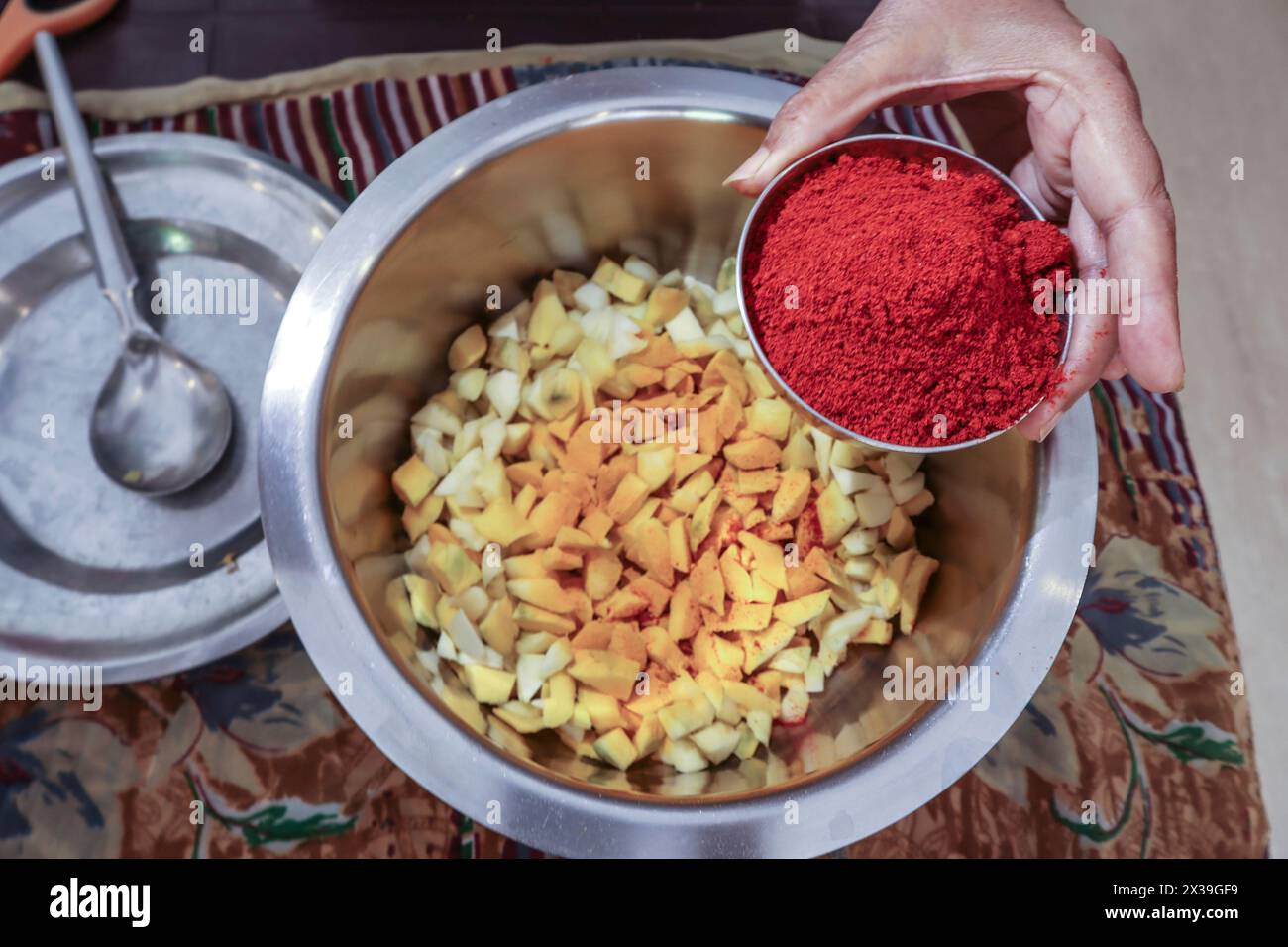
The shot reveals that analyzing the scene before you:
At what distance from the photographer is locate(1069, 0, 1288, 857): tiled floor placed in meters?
1.14

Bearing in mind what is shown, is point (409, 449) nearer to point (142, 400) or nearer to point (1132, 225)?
point (142, 400)

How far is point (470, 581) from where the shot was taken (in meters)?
0.81

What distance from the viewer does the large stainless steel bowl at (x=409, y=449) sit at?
64cm

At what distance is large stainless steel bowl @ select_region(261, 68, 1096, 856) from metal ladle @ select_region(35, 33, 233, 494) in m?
0.25

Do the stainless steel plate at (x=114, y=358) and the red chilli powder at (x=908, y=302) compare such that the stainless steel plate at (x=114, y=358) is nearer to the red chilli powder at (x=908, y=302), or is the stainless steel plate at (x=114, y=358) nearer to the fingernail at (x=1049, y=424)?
the red chilli powder at (x=908, y=302)

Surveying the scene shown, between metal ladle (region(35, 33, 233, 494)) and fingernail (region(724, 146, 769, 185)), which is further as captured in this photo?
metal ladle (region(35, 33, 233, 494))

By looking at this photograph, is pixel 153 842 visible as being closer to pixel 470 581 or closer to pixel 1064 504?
pixel 470 581

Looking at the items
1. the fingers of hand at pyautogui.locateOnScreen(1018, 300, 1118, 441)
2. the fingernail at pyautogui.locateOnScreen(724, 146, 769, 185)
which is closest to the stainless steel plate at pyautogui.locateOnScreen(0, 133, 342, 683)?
the fingernail at pyautogui.locateOnScreen(724, 146, 769, 185)

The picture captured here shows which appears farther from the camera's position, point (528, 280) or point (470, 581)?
point (528, 280)

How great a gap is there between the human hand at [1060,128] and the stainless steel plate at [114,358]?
1.92 feet

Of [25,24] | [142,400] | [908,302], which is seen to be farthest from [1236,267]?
[25,24]

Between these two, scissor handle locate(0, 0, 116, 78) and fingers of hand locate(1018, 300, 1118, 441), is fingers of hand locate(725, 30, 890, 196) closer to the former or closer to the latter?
fingers of hand locate(1018, 300, 1118, 441)

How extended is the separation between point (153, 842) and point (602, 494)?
1.93ft
